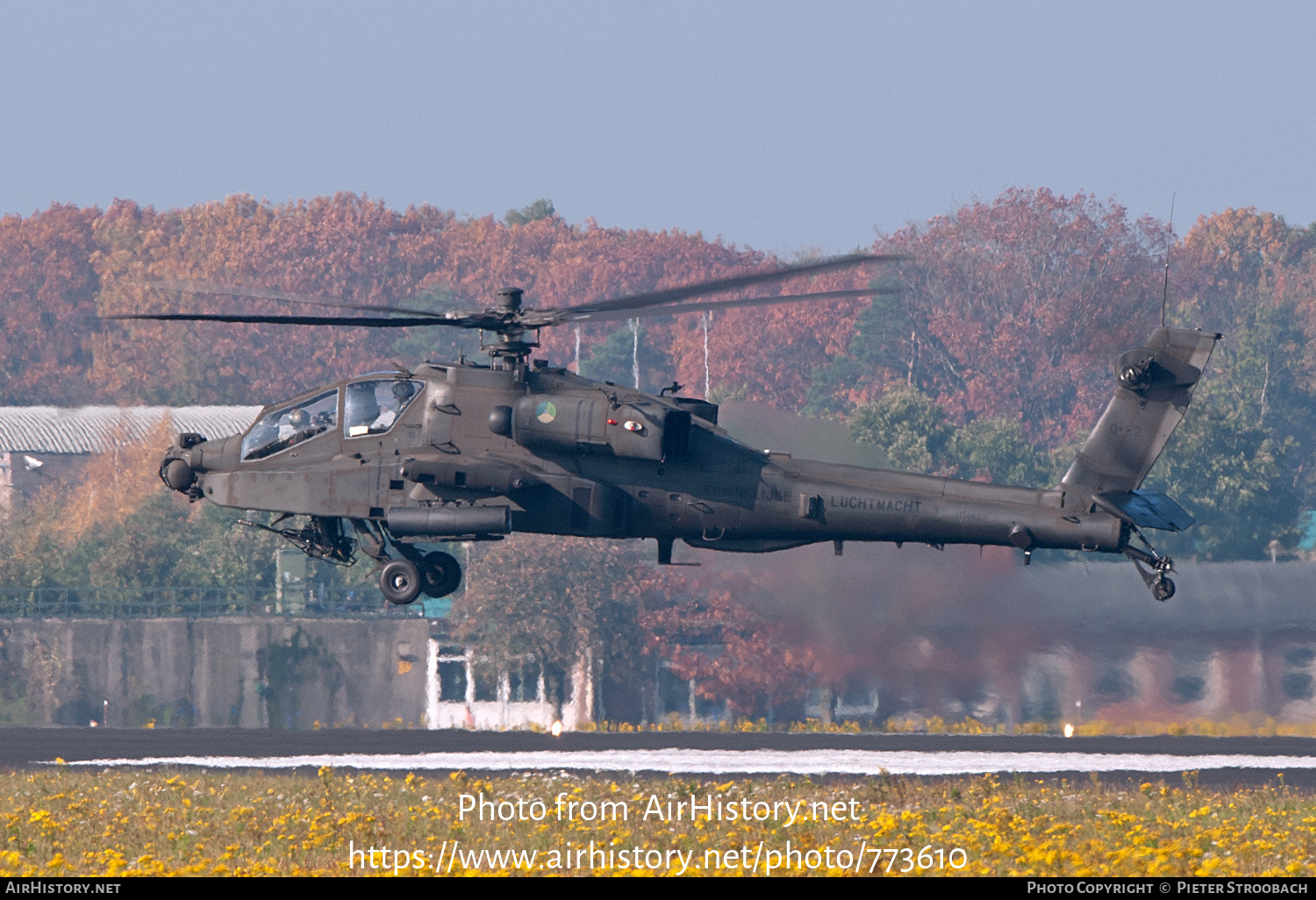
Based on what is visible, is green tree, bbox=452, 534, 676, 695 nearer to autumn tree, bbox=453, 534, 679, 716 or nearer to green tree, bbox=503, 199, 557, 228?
autumn tree, bbox=453, 534, 679, 716

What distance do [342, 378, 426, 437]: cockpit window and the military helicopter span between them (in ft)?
0.09

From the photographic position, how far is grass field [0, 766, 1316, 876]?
1920cm

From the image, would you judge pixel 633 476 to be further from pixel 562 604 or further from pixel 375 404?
pixel 562 604

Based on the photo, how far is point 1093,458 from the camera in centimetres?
2733

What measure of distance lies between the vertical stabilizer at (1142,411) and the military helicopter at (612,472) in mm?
27

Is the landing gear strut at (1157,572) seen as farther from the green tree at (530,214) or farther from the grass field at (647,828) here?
the green tree at (530,214)

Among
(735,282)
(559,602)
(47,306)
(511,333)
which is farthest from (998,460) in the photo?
(47,306)

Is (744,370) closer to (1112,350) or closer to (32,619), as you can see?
(32,619)

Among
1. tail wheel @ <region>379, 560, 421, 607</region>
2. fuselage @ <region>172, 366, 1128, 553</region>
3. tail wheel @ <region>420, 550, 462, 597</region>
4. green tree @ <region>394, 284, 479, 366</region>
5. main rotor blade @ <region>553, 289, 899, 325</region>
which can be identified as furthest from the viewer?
green tree @ <region>394, 284, 479, 366</region>

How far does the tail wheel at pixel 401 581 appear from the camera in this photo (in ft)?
95.3

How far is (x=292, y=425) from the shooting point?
29.5 meters

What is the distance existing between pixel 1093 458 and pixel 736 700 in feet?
137

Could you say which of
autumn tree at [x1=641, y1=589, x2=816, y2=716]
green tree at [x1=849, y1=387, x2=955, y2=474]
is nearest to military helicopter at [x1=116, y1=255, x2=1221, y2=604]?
autumn tree at [x1=641, y1=589, x2=816, y2=716]

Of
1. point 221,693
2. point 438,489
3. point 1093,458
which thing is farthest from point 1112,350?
point 221,693
